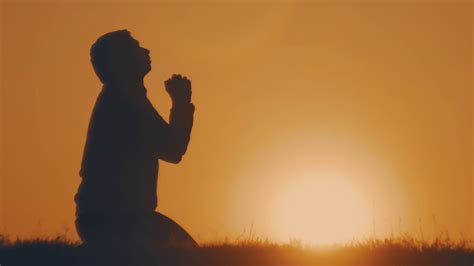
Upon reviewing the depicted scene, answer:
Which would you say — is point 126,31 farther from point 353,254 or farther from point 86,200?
point 353,254

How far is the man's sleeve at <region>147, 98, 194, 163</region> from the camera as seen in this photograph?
11.2m

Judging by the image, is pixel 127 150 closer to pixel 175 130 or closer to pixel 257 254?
pixel 175 130

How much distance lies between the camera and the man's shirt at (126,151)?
11.1m

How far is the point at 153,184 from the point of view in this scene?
36.9 feet

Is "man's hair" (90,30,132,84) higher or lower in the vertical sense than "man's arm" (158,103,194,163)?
higher

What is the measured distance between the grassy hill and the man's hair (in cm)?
187

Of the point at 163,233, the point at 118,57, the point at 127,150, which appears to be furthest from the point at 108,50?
the point at 163,233

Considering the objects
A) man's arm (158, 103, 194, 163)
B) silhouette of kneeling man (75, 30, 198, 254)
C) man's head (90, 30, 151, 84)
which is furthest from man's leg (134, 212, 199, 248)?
man's head (90, 30, 151, 84)

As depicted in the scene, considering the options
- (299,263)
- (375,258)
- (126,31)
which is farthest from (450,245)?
(126,31)

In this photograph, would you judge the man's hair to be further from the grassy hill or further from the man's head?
the grassy hill

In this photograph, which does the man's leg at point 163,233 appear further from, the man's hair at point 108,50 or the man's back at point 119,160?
the man's hair at point 108,50

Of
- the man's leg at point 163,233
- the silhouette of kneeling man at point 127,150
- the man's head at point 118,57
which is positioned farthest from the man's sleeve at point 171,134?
the man's leg at point 163,233

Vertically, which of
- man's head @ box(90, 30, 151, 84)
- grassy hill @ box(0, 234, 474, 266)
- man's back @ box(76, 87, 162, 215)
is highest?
man's head @ box(90, 30, 151, 84)

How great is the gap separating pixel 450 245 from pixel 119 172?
12.3 feet
